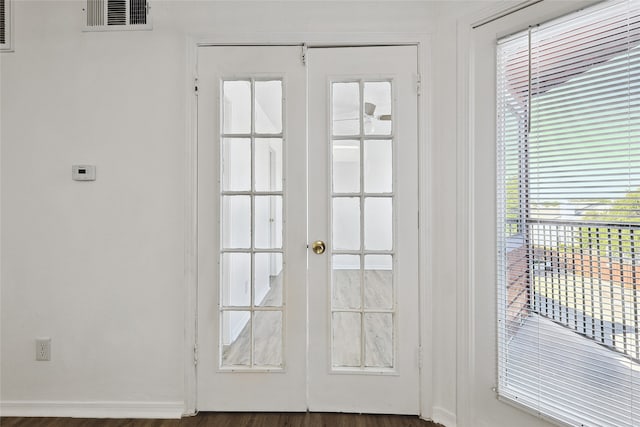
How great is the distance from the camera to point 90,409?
1.82 metres

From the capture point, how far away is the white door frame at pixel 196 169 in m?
1.78

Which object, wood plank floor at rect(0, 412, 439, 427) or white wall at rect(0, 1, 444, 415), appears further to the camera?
white wall at rect(0, 1, 444, 415)

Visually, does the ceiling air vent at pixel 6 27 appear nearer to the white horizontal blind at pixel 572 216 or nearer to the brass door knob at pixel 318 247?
the brass door knob at pixel 318 247

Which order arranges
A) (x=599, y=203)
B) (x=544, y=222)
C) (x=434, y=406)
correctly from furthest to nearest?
(x=434, y=406)
(x=544, y=222)
(x=599, y=203)

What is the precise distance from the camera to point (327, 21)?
70.8 inches

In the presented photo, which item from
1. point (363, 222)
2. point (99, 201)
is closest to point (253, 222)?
point (363, 222)

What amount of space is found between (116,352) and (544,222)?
236 cm

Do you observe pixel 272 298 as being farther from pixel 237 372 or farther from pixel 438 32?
pixel 438 32

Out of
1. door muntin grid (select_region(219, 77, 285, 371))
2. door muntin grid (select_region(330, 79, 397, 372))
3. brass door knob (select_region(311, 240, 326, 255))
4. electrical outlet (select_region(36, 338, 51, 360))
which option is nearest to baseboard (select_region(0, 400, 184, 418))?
electrical outlet (select_region(36, 338, 51, 360))

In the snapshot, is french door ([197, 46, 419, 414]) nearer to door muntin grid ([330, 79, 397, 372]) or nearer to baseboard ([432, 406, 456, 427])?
door muntin grid ([330, 79, 397, 372])

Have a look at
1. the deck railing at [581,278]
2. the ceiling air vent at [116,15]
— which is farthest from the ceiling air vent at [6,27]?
the deck railing at [581,278]

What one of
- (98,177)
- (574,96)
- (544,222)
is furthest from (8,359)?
(574,96)

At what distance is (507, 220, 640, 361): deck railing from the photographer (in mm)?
1217

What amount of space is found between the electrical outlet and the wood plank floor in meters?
0.33
